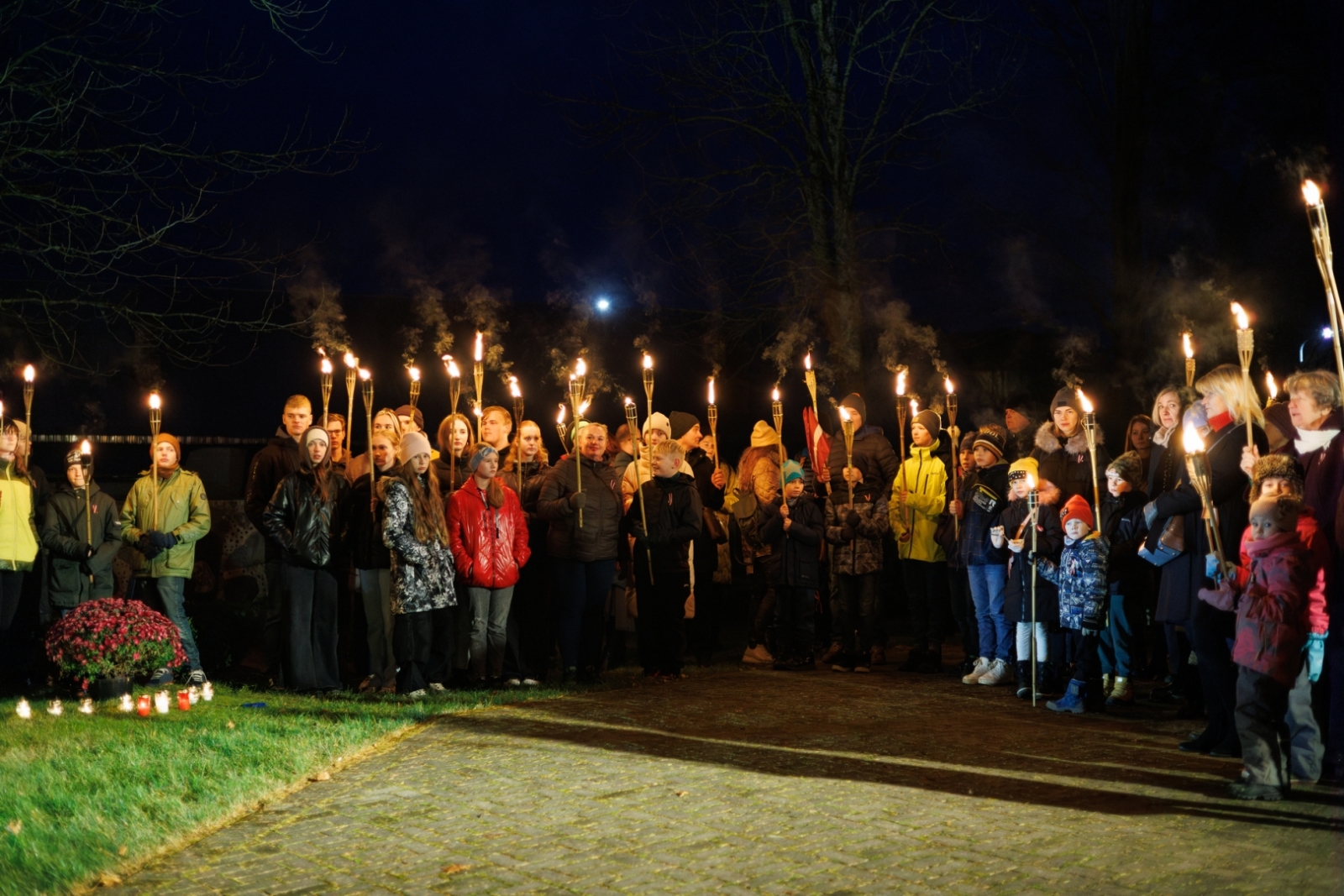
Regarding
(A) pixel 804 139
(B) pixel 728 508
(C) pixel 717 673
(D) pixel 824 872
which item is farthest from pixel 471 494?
(A) pixel 804 139

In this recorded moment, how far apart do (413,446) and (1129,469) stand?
18.5 feet

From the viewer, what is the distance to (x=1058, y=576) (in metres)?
9.52

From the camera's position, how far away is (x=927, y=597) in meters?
12.0

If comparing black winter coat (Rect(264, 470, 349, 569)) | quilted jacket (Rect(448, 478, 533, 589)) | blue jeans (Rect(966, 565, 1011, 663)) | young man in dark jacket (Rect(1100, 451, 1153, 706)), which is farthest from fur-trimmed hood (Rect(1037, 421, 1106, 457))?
black winter coat (Rect(264, 470, 349, 569))

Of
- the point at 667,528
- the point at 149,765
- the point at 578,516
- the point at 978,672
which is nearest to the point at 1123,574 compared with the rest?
the point at 978,672

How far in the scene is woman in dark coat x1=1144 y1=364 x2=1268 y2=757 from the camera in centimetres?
715

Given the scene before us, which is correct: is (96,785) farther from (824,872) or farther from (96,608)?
(824,872)

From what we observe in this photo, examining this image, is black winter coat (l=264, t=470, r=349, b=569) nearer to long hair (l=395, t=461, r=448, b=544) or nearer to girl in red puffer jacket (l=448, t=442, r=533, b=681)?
long hair (l=395, t=461, r=448, b=544)

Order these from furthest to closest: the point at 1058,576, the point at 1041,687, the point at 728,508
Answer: the point at 728,508, the point at 1041,687, the point at 1058,576

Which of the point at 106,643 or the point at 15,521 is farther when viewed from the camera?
the point at 15,521

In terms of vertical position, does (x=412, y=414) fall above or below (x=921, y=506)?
above

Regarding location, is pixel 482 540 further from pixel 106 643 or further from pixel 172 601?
pixel 106 643

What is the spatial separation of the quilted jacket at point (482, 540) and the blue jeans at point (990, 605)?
3.89 metres

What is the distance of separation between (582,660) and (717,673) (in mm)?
1331
